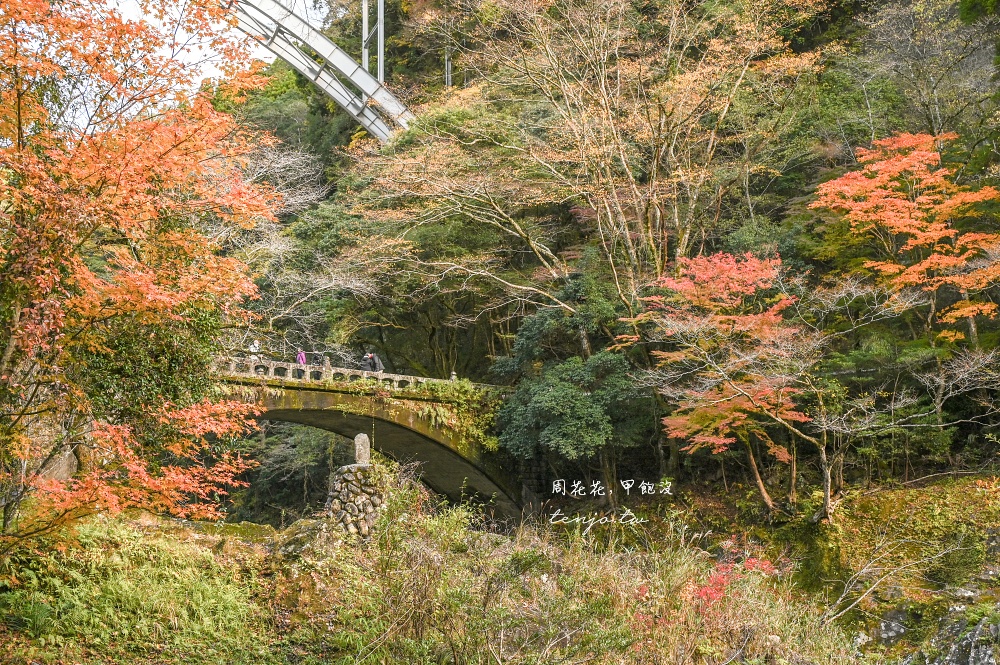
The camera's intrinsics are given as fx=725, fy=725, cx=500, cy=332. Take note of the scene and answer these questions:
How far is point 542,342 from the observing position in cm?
1612

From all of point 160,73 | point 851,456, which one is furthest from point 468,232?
point 160,73

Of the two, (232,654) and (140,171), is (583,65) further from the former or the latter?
(232,654)

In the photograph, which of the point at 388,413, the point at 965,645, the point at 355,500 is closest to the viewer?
the point at 965,645

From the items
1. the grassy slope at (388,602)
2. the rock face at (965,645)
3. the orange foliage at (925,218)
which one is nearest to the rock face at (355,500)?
the grassy slope at (388,602)

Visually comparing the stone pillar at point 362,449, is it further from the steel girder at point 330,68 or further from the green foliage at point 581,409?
the steel girder at point 330,68

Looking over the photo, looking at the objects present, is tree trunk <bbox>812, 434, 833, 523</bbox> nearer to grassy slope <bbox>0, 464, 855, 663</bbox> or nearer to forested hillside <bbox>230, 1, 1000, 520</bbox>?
forested hillside <bbox>230, 1, 1000, 520</bbox>

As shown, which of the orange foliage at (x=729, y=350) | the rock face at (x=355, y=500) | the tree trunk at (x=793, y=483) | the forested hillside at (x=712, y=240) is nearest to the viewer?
the rock face at (x=355, y=500)

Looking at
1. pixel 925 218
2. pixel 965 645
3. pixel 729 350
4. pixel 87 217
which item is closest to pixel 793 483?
pixel 729 350

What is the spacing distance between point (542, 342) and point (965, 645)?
31.3 feet

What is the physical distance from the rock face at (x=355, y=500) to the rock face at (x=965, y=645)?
6.80 meters

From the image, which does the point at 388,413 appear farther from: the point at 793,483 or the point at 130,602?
the point at 130,602

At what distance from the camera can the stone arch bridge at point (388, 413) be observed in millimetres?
14383

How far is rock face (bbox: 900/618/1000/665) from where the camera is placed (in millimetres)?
7926

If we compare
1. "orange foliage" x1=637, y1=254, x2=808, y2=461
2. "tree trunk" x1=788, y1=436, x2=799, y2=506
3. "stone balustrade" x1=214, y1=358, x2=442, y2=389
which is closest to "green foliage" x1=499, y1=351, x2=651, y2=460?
"orange foliage" x1=637, y1=254, x2=808, y2=461
